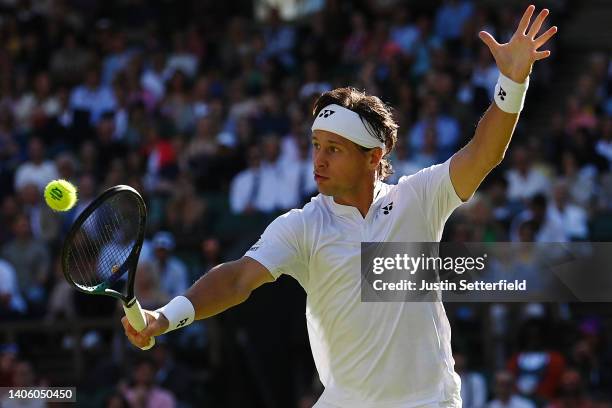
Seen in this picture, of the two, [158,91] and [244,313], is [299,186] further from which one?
[158,91]

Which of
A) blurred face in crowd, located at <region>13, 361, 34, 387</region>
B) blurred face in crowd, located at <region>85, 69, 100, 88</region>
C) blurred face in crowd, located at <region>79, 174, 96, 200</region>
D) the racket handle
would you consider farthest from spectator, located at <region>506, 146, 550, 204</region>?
the racket handle

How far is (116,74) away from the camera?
1769 cm

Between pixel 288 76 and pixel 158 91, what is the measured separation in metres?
1.78

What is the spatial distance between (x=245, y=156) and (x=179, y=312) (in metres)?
9.71

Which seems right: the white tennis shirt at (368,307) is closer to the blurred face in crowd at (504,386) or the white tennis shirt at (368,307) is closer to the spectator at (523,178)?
the blurred face in crowd at (504,386)

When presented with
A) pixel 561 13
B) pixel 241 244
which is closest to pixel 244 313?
pixel 241 244

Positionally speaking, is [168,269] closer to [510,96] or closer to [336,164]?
[336,164]

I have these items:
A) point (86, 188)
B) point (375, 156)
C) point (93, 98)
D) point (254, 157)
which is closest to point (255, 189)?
point (254, 157)

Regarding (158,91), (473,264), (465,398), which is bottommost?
(465,398)

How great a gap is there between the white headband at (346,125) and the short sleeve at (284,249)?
0.41m

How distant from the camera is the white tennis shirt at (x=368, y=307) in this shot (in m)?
5.79

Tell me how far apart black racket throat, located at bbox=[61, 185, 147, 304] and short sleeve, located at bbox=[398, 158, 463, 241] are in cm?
120

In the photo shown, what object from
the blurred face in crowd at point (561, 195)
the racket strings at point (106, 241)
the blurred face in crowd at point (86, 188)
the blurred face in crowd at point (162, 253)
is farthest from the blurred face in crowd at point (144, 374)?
the racket strings at point (106, 241)

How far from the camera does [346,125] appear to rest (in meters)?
5.98
